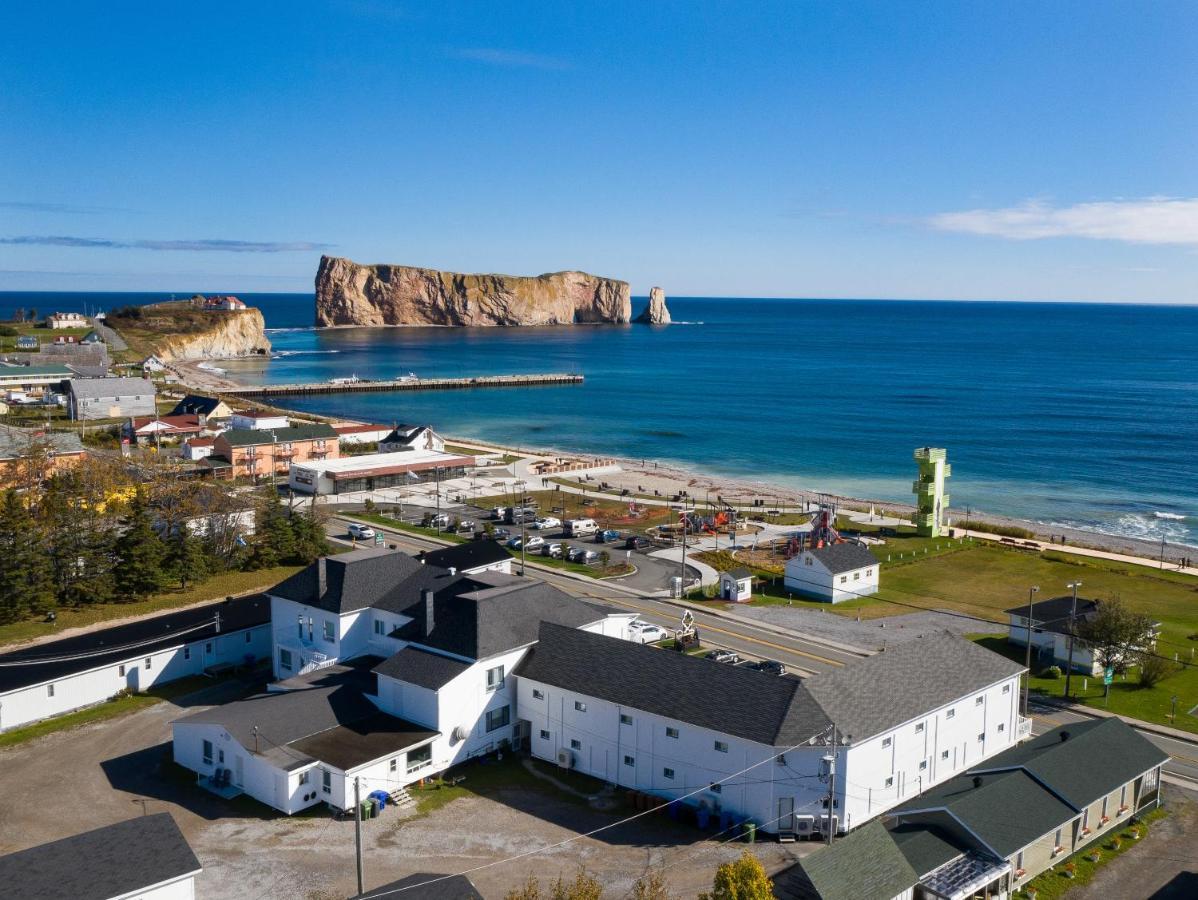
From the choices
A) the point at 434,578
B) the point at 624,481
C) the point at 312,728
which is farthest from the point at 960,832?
the point at 624,481

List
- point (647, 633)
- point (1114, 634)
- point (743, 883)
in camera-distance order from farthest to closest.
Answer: point (647, 633) → point (1114, 634) → point (743, 883)

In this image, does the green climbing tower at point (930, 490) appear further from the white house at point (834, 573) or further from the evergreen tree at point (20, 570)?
the evergreen tree at point (20, 570)

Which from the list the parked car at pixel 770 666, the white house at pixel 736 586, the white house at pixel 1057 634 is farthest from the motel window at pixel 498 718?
the white house at pixel 1057 634

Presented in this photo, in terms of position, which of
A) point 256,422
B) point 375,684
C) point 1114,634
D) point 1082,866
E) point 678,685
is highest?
point 256,422

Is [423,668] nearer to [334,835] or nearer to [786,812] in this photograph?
[334,835]

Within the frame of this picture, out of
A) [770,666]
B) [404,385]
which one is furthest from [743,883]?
[404,385]

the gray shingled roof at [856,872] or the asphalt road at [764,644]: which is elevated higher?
the gray shingled roof at [856,872]

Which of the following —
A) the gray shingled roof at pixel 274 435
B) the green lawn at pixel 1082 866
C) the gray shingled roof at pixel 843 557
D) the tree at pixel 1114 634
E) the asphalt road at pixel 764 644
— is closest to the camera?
the green lawn at pixel 1082 866
